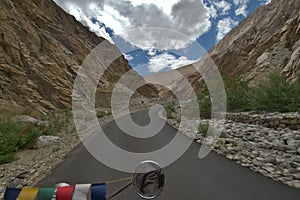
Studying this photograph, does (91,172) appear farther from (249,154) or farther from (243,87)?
(243,87)

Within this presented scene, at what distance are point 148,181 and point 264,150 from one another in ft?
15.3

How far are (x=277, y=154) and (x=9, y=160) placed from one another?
7.80 metres

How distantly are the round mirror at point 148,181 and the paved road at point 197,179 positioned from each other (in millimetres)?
1777

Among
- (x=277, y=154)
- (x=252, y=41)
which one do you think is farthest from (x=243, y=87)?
(x=252, y=41)

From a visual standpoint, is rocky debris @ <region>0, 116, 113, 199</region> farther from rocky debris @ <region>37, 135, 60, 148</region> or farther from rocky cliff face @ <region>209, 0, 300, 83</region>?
rocky cliff face @ <region>209, 0, 300, 83</region>

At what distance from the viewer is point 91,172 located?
466 centimetres

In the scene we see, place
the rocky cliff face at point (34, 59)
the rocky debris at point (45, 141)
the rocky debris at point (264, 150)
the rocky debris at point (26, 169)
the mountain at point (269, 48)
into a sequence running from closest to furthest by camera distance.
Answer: the rocky debris at point (264, 150) < the rocky debris at point (26, 169) < the rocky debris at point (45, 141) < the rocky cliff face at point (34, 59) < the mountain at point (269, 48)

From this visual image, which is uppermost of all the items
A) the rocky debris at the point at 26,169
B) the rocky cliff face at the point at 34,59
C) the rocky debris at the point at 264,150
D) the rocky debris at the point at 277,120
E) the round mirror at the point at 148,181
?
the rocky cliff face at the point at 34,59

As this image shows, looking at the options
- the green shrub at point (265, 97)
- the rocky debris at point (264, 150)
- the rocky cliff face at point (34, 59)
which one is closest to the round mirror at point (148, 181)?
the rocky debris at point (264, 150)

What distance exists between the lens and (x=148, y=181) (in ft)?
5.70

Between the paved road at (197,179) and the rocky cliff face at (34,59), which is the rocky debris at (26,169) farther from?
the rocky cliff face at (34,59)

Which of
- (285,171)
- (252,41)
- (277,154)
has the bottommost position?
(285,171)

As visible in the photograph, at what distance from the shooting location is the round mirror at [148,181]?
5.69 ft

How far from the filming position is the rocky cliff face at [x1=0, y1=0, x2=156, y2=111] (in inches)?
746
